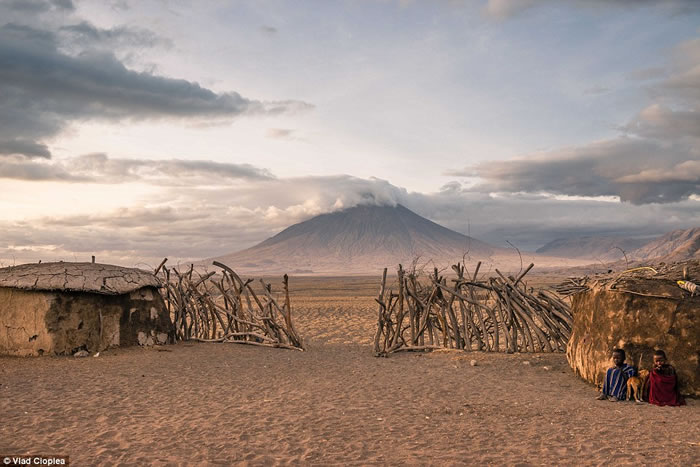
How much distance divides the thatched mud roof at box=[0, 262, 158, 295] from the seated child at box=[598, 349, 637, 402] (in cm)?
691

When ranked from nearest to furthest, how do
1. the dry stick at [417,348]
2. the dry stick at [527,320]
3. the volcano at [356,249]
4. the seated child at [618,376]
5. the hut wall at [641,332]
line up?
1. the hut wall at [641,332]
2. the seated child at [618,376]
3. the dry stick at [527,320]
4. the dry stick at [417,348]
5. the volcano at [356,249]

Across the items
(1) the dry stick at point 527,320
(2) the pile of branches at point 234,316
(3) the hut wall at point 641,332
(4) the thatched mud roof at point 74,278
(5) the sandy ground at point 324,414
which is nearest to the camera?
(5) the sandy ground at point 324,414

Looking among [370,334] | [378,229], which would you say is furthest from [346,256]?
[370,334]

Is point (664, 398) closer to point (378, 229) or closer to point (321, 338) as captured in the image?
point (321, 338)

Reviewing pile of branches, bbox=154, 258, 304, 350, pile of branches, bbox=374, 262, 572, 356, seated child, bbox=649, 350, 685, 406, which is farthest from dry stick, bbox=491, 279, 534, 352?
pile of branches, bbox=154, 258, 304, 350

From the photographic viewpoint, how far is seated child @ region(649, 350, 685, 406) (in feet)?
18.6

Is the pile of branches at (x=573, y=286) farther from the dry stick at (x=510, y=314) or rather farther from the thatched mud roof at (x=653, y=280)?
the dry stick at (x=510, y=314)

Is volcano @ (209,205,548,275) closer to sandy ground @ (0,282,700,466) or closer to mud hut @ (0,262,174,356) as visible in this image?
mud hut @ (0,262,174,356)

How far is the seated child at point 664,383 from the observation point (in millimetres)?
5660

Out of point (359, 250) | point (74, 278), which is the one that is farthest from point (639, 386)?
point (359, 250)

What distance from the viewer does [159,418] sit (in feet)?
17.1

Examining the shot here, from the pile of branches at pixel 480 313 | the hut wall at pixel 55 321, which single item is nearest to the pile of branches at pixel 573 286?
the pile of branches at pixel 480 313

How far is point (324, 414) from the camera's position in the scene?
17.6ft

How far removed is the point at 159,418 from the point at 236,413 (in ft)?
2.40
